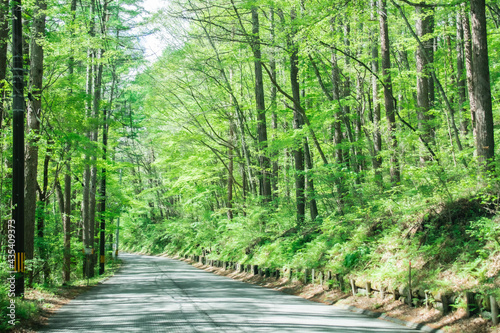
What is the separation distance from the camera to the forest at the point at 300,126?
31.2ft

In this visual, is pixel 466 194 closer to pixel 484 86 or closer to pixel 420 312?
pixel 484 86

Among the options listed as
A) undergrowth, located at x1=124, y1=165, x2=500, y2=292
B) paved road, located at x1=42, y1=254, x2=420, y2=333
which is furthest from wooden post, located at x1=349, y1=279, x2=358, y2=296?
paved road, located at x1=42, y1=254, x2=420, y2=333

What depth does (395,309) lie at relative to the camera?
28.0ft

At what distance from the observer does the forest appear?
952 centimetres

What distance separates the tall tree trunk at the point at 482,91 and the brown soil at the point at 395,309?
357 centimetres

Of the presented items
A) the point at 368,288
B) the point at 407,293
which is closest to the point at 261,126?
the point at 368,288

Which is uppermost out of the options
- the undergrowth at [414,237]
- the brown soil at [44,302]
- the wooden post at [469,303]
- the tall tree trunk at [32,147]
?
the tall tree trunk at [32,147]

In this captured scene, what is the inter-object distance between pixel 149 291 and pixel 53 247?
17.4 feet

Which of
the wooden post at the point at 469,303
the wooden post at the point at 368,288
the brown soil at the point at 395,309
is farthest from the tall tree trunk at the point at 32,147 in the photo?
the wooden post at the point at 469,303

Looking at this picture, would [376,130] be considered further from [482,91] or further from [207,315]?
[207,315]

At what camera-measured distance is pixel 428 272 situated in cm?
844

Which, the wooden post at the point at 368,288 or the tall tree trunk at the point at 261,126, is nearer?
the wooden post at the point at 368,288

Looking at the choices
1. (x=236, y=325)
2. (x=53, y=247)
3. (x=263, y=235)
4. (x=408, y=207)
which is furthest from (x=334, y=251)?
(x=53, y=247)

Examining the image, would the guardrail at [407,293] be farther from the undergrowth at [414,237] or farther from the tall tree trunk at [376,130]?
the tall tree trunk at [376,130]
